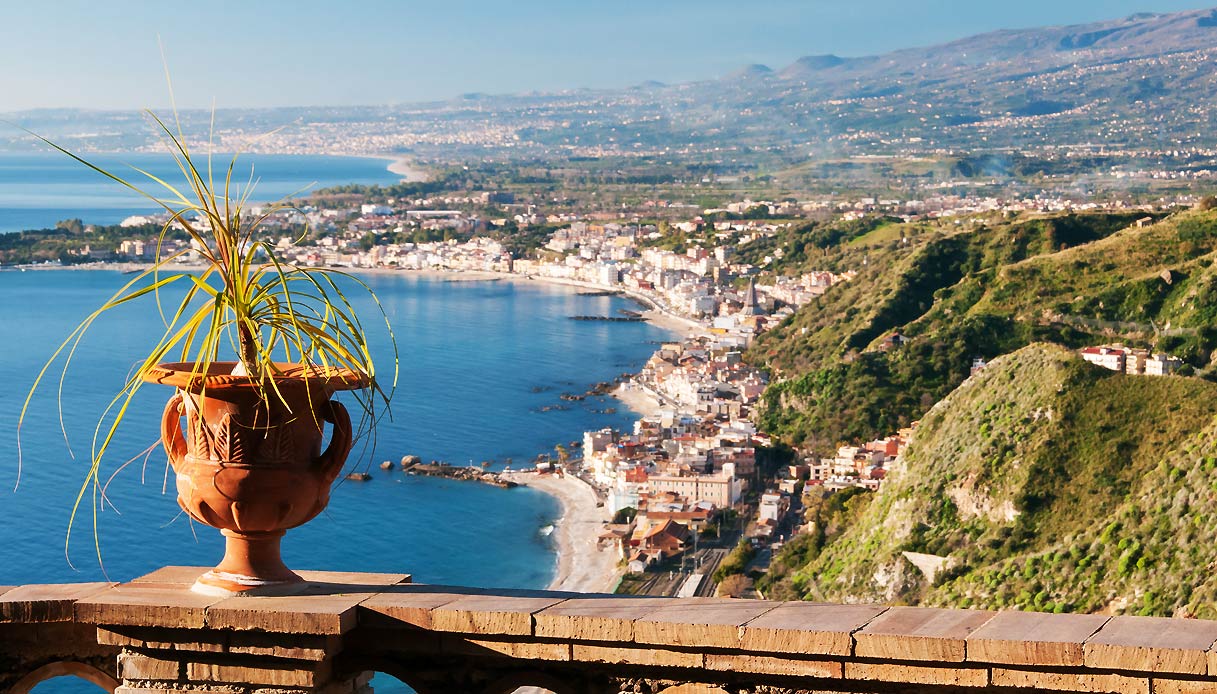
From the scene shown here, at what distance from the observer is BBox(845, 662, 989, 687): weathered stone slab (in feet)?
6.46

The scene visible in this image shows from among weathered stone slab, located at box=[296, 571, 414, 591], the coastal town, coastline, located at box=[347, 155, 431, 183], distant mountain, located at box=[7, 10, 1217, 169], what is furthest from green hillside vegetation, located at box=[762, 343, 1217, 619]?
coastline, located at box=[347, 155, 431, 183]

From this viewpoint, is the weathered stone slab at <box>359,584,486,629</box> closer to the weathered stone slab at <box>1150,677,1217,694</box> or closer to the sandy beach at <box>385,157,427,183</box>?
the weathered stone slab at <box>1150,677,1217,694</box>

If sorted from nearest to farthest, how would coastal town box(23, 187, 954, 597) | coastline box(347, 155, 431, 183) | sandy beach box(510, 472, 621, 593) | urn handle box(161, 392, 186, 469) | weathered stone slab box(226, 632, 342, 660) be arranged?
weathered stone slab box(226, 632, 342, 660), urn handle box(161, 392, 186, 469), sandy beach box(510, 472, 621, 593), coastal town box(23, 187, 954, 597), coastline box(347, 155, 431, 183)

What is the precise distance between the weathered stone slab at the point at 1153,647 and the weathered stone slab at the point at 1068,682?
2cm

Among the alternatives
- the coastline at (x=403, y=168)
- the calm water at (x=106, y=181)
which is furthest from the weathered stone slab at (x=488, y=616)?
the coastline at (x=403, y=168)

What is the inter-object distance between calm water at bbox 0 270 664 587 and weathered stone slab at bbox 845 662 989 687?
168 inches

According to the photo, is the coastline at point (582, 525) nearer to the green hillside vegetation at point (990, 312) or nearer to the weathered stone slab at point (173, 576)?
the green hillside vegetation at point (990, 312)

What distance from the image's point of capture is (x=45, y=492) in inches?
1066

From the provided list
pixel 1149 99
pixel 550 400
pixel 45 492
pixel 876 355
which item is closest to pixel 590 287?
pixel 550 400

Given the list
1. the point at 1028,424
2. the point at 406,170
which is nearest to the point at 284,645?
the point at 1028,424

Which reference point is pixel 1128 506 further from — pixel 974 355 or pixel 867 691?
pixel 974 355

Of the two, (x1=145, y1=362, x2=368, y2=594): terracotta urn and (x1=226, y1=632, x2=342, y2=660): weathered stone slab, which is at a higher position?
(x1=145, y1=362, x2=368, y2=594): terracotta urn

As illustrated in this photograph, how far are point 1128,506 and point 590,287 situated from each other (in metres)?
56.0

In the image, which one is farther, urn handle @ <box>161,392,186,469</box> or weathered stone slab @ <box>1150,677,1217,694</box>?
urn handle @ <box>161,392,186,469</box>
